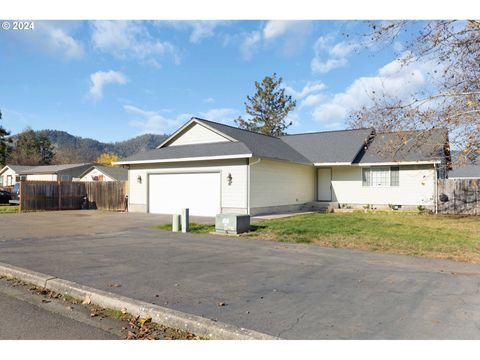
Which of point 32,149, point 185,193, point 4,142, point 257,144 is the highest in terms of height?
point 32,149

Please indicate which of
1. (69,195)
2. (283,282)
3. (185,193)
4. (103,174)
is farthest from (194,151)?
(103,174)

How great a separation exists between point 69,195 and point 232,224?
16526mm

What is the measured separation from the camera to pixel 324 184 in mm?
22203

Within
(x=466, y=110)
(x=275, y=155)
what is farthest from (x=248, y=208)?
(x=466, y=110)

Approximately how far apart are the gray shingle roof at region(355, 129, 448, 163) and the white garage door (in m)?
7.81

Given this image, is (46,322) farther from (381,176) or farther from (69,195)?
(69,195)

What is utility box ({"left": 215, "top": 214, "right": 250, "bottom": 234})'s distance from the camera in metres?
11.4

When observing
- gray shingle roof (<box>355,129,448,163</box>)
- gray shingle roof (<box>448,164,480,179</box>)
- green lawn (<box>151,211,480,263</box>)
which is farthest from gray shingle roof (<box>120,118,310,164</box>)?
gray shingle roof (<box>448,164,480,179</box>)

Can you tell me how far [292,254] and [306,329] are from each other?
438 cm

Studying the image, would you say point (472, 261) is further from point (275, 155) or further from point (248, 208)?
point (275, 155)

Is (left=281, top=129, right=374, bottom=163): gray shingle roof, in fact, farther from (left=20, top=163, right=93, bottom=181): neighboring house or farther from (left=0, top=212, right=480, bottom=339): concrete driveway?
(left=20, top=163, right=93, bottom=181): neighboring house

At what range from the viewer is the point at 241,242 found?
9945mm

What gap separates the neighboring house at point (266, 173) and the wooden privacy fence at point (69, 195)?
2410mm

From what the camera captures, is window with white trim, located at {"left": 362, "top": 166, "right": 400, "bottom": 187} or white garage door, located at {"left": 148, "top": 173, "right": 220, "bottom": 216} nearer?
white garage door, located at {"left": 148, "top": 173, "right": 220, "bottom": 216}
